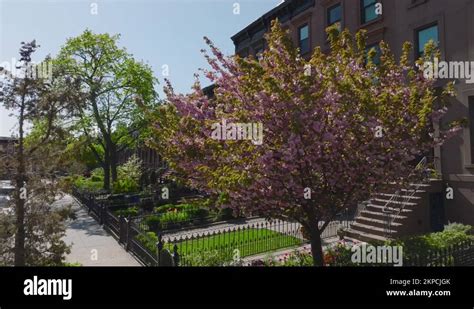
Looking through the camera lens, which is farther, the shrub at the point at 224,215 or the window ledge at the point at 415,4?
the shrub at the point at 224,215

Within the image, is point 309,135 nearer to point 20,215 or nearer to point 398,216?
point 20,215

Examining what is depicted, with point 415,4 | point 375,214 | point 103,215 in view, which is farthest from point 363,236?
point 103,215

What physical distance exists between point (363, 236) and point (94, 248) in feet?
33.9

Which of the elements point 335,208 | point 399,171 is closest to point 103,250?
point 335,208

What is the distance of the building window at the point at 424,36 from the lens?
1492 cm

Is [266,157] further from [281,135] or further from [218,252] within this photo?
[218,252]

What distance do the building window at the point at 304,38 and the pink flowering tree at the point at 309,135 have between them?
48.8 feet

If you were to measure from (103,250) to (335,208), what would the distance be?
9.21m

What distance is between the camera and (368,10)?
1791cm

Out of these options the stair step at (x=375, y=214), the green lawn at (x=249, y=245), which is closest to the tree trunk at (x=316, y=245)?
the green lawn at (x=249, y=245)

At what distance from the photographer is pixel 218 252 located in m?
10.6

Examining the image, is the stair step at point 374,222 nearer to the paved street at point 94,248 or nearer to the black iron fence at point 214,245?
the black iron fence at point 214,245

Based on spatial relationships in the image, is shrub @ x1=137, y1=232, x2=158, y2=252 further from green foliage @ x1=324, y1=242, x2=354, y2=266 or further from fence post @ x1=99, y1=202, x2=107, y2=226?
fence post @ x1=99, y1=202, x2=107, y2=226

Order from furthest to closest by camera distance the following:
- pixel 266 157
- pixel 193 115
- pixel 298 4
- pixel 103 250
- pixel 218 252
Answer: pixel 298 4
pixel 103 250
pixel 218 252
pixel 193 115
pixel 266 157
